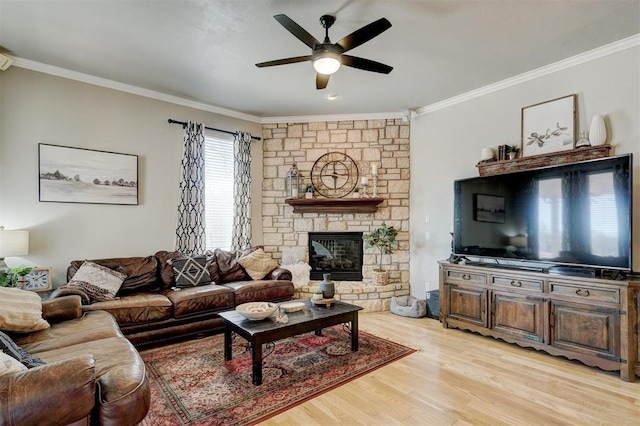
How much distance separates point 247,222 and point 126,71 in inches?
96.3

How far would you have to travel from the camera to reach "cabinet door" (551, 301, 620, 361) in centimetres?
263

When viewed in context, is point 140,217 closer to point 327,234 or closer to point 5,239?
point 5,239

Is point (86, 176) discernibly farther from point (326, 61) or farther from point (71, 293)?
point (326, 61)

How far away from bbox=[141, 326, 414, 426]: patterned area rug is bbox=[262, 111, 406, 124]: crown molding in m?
3.28

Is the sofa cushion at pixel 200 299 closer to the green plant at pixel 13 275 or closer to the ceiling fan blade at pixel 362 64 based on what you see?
the green plant at pixel 13 275

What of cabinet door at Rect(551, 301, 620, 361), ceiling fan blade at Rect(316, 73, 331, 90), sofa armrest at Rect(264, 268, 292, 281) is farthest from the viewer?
sofa armrest at Rect(264, 268, 292, 281)

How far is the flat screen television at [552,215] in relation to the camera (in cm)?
273

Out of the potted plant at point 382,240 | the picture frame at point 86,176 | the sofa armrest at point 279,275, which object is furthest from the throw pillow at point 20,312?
the potted plant at point 382,240

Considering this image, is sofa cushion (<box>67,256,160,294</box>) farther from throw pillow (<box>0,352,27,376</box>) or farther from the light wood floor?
the light wood floor

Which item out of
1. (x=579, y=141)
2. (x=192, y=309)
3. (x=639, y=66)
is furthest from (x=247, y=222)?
(x=639, y=66)

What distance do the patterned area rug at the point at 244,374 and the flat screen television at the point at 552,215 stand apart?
1.63 metres

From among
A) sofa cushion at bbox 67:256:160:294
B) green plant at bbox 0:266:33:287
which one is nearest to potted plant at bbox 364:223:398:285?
sofa cushion at bbox 67:256:160:294

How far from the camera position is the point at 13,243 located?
9.75 feet

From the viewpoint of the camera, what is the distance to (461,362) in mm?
2914
